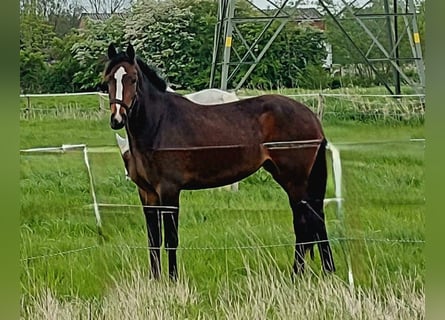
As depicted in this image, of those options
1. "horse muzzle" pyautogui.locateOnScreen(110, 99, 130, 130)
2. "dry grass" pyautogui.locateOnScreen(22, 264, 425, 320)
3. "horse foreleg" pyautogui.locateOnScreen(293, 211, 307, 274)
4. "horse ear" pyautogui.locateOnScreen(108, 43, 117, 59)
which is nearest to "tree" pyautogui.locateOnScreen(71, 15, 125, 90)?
"horse ear" pyautogui.locateOnScreen(108, 43, 117, 59)

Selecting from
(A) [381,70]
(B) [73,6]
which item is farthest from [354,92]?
(B) [73,6]

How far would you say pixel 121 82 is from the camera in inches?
135

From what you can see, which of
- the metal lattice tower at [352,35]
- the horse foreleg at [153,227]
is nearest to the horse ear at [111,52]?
the metal lattice tower at [352,35]

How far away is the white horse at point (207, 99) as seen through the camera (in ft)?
11.4

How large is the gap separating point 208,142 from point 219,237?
16.3 inches

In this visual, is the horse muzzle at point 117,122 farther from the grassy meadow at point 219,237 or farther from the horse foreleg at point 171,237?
the horse foreleg at point 171,237

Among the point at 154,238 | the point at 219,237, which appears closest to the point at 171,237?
the point at 154,238

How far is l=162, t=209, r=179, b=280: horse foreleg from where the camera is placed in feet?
11.4

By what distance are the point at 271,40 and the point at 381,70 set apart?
49 cm

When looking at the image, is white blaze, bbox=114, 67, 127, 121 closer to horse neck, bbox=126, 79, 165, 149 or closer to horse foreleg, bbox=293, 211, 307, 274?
horse neck, bbox=126, 79, 165, 149

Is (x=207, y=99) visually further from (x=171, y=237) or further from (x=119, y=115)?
(x=171, y=237)

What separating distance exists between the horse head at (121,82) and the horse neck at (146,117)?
0.04m
